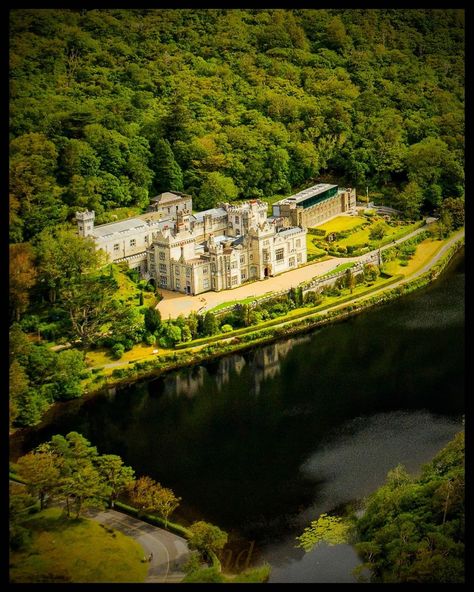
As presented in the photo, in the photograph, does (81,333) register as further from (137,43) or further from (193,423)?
(137,43)

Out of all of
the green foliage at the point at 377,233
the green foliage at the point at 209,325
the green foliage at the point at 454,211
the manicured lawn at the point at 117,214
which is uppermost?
the manicured lawn at the point at 117,214

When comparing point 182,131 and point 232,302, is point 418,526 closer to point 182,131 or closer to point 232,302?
point 232,302

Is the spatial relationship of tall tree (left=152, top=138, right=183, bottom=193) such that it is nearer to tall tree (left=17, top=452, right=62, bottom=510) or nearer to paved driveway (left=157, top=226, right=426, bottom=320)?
paved driveway (left=157, top=226, right=426, bottom=320)

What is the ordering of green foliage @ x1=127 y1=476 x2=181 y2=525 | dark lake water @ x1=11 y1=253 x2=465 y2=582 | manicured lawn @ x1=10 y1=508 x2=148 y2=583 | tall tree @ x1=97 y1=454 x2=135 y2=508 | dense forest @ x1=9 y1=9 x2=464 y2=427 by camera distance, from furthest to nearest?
dense forest @ x1=9 y1=9 x2=464 y2=427 < dark lake water @ x1=11 y1=253 x2=465 y2=582 < tall tree @ x1=97 y1=454 x2=135 y2=508 < green foliage @ x1=127 y1=476 x2=181 y2=525 < manicured lawn @ x1=10 y1=508 x2=148 y2=583

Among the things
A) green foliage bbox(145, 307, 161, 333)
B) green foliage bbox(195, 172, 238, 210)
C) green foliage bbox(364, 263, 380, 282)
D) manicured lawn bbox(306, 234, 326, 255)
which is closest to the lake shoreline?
green foliage bbox(364, 263, 380, 282)

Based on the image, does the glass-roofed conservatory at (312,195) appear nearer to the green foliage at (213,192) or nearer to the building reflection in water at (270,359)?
the green foliage at (213,192)

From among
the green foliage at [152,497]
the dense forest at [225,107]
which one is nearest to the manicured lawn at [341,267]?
the dense forest at [225,107]
